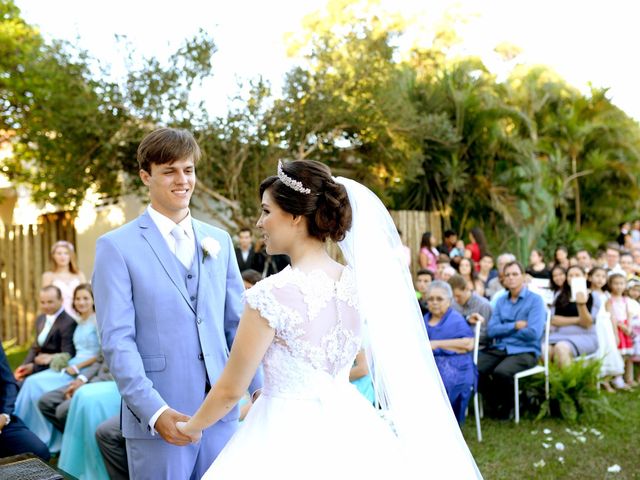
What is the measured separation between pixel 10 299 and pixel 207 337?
12.8 meters

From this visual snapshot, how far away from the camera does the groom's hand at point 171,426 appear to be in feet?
8.25

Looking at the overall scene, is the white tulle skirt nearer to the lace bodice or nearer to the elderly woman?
the lace bodice

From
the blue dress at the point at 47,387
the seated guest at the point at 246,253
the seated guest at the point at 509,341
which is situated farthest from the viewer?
the seated guest at the point at 246,253

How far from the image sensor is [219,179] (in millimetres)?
12102

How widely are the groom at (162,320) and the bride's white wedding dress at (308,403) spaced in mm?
282

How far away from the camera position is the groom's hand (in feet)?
8.25

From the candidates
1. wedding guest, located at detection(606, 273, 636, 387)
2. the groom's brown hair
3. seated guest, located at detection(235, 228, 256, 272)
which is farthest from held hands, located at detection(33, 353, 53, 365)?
wedding guest, located at detection(606, 273, 636, 387)

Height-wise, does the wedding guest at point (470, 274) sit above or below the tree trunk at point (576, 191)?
below

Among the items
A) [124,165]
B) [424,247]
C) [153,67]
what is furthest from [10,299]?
[424,247]

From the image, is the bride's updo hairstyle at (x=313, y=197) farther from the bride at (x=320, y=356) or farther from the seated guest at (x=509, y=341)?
the seated guest at (x=509, y=341)

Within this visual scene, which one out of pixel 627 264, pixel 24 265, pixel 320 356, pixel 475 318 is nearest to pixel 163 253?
pixel 320 356

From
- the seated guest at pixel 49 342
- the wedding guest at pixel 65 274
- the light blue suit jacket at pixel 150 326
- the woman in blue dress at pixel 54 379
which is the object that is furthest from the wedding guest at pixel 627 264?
the light blue suit jacket at pixel 150 326

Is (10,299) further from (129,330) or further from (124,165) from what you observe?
(129,330)

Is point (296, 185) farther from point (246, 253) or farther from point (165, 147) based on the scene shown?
point (246, 253)
